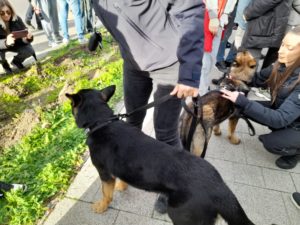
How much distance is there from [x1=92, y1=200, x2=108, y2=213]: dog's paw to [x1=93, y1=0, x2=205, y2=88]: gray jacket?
1.29m

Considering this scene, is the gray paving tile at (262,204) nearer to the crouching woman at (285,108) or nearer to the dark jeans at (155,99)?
the crouching woman at (285,108)

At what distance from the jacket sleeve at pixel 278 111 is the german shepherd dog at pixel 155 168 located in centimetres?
121

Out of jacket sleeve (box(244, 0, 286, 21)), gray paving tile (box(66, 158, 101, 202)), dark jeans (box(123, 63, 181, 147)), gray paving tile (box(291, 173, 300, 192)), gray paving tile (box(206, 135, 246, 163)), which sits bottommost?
gray paving tile (box(206, 135, 246, 163))

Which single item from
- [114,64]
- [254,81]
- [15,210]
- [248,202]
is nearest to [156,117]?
[248,202]

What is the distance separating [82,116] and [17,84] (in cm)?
269

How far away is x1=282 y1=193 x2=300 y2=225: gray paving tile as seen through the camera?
7.33ft

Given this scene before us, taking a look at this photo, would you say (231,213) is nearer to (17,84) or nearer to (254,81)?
(254,81)

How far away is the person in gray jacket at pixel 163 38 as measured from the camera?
5.28 feet

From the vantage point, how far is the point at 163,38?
1718 mm

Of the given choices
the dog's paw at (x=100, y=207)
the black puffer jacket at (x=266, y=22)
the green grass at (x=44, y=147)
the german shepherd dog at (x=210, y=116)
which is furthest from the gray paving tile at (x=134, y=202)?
the black puffer jacket at (x=266, y=22)

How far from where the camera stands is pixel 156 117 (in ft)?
6.88

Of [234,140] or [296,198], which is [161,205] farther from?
[234,140]

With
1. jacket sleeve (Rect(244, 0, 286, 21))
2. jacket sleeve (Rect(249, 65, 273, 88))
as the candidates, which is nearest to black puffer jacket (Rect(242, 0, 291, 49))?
jacket sleeve (Rect(244, 0, 286, 21))

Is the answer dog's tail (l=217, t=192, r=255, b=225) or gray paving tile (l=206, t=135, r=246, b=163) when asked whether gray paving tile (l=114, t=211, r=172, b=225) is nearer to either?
dog's tail (l=217, t=192, r=255, b=225)
